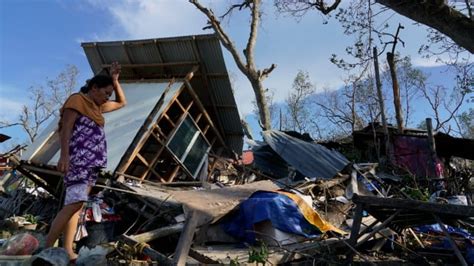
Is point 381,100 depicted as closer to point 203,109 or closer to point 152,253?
point 203,109

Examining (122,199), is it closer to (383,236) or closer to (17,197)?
(383,236)

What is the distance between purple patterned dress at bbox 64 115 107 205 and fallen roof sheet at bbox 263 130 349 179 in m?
4.38

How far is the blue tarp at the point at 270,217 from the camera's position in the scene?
4336 millimetres

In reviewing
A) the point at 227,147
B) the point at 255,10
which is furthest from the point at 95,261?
the point at 255,10

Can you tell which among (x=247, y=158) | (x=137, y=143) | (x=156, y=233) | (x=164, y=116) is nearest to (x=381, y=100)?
(x=247, y=158)

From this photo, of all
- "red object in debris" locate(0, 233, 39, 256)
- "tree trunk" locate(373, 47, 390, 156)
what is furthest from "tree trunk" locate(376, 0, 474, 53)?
"red object in debris" locate(0, 233, 39, 256)

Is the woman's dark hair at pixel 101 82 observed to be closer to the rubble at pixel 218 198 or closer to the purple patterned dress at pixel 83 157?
the purple patterned dress at pixel 83 157

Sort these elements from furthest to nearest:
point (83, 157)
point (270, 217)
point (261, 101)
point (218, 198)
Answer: point (261, 101), point (218, 198), point (270, 217), point (83, 157)

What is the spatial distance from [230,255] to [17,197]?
5.94m

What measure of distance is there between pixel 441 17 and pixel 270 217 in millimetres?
3884

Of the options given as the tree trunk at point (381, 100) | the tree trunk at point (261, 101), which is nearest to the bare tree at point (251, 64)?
the tree trunk at point (261, 101)

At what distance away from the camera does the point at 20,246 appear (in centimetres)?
356

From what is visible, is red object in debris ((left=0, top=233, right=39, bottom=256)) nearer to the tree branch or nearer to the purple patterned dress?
the purple patterned dress

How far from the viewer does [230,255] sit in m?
3.87
